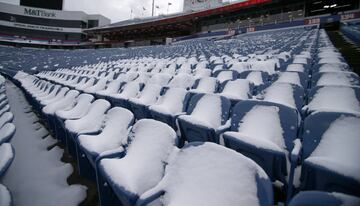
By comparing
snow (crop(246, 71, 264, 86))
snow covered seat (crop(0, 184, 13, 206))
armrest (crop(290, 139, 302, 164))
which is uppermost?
snow (crop(246, 71, 264, 86))

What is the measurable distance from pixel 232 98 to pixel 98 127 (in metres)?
1.80

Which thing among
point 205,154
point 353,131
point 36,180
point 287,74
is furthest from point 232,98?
point 36,180

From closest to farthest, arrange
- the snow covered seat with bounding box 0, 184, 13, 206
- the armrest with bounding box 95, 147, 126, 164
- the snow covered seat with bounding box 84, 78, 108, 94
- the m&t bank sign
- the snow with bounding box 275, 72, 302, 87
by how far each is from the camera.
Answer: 1. the snow covered seat with bounding box 0, 184, 13, 206
2. the armrest with bounding box 95, 147, 126, 164
3. the snow with bounding box 275, 72, 302, 87
4. the snow covered seat with bounding box 84, 78, 108, 94
5. the m&t bank sign

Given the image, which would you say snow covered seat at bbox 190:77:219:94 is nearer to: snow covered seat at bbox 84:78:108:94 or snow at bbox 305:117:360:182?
snow covered seat at bbox 84:78:108:94

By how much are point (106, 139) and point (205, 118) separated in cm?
113

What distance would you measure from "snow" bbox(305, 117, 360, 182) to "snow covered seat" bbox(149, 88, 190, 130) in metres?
1.59

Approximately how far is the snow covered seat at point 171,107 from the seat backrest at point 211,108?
22cm

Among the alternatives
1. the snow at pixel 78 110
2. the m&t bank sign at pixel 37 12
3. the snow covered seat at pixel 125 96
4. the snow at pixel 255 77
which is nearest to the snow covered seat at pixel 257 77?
the snow at pixel 255 77

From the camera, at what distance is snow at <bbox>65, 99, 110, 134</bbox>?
2.85m

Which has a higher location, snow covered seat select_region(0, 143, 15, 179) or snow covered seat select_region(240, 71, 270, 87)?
snow covered seat select_region(240, 71, 270, 87)

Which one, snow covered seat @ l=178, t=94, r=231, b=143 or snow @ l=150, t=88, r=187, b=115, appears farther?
snow @ l=150, t=88, r=187, b=115

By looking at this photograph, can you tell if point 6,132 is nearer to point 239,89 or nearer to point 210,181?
point 210,181

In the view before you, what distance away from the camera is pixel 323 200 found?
92cm

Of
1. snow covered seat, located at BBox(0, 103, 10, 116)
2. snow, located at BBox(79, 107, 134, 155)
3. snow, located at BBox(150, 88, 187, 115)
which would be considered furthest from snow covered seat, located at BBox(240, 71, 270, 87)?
snow covered seat, located at BBox(0, 103, 10, 116)
